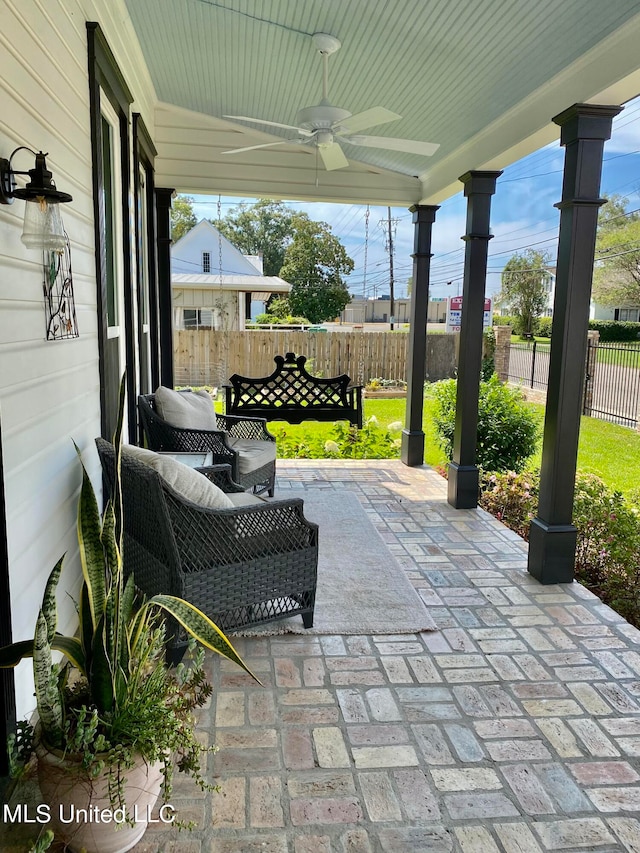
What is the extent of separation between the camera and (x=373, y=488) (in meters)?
5.53

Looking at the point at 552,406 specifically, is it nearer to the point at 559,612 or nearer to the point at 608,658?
the point at 559,612

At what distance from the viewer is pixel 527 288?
21.2 meters

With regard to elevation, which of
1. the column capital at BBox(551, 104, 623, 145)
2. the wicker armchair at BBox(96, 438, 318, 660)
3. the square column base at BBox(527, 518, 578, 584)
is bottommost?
the square column base at BBox(527, 518, 578, 584)

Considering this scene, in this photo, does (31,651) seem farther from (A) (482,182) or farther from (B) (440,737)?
(A) (482,182)

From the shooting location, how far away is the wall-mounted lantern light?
5.78 feet

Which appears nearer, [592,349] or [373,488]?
[373,488]

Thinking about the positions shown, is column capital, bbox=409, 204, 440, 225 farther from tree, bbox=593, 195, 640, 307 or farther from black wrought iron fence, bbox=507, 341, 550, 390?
tree, bbox=593, 195, 640, 307

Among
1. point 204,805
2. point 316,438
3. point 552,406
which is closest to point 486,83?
Answer: point 552,406

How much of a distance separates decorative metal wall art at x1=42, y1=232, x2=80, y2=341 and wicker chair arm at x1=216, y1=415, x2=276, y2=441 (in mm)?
2625

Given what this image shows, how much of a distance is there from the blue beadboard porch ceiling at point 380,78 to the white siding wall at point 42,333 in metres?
1.08

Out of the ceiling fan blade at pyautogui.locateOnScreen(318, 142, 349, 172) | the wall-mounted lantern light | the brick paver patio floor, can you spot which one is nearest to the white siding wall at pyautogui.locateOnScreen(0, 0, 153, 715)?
the wall-mounted lantern light

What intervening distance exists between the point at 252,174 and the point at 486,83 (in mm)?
2644

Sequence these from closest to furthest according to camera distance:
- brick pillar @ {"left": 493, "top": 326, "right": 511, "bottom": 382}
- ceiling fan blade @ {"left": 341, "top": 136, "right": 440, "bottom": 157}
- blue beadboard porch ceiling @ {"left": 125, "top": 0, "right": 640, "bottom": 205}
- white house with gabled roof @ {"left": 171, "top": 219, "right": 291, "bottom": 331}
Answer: blue beadboard porch ceiling @ {"left": 125, "top": 0, "right": 640, "bottom": 205} < ceiling fan blade @ {"left": 341, "top": 136, "right": 440, "bottom": 157} < brick pillar @ {"left": 493, "top": 326, "right": 511, "bottom": 382} < white house with gabled roof @ {"left": 171, "top": 219, "right": 291, "bottom": 331}

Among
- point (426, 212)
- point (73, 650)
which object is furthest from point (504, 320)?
point (73, 650)
